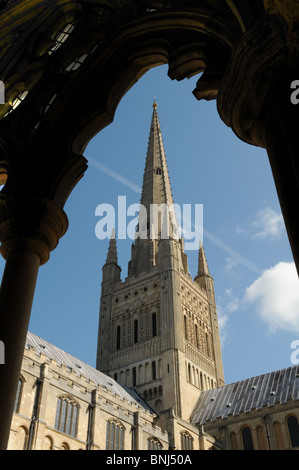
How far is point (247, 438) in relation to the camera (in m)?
38.8

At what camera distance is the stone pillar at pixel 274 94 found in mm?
3908

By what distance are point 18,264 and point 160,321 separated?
4364 centimetres

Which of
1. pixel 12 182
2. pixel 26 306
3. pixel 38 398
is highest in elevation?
pixel 38 398

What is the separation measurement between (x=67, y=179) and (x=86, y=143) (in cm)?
80

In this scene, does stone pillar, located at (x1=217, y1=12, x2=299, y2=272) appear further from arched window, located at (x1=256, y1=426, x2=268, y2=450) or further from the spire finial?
the spire finial

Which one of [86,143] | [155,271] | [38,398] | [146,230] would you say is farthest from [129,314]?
[86,143]

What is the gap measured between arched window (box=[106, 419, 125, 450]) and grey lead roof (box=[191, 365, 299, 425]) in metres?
11.4

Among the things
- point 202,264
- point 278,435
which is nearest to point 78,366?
point 278,435

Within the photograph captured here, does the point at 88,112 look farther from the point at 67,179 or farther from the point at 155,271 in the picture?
the point at 155,271

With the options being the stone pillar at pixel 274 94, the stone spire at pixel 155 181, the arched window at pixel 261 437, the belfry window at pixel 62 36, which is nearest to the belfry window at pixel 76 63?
the belfry window at pixel 62 36

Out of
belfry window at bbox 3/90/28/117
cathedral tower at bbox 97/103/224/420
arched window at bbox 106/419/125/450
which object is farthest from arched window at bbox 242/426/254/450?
belfry window at bbox 3/90/28/117

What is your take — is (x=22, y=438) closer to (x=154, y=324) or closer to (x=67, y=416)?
(x=67, y=416)

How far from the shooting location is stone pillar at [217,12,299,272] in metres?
3.91

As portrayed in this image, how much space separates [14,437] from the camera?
25469 mm
